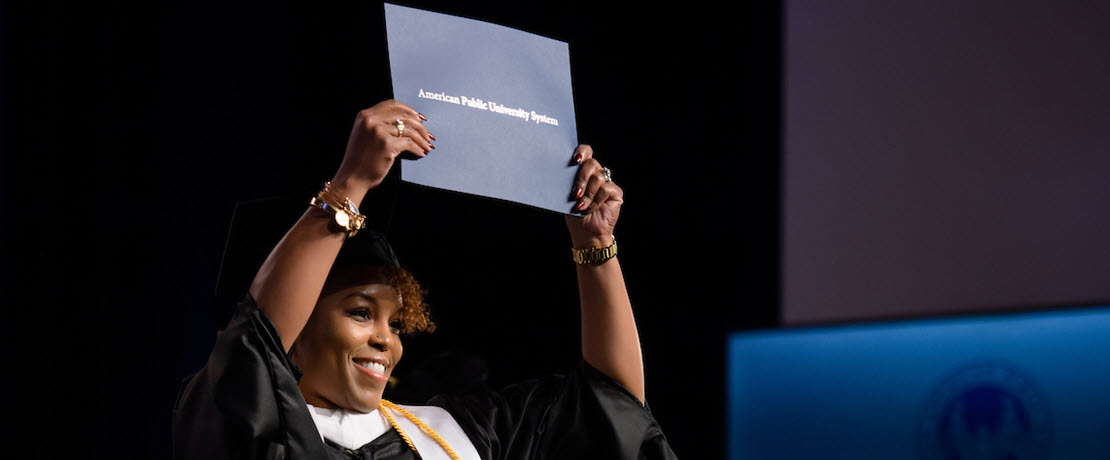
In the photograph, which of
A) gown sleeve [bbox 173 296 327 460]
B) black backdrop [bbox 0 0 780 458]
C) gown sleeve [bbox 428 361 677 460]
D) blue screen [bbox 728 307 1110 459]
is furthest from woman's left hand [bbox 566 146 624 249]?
black backdrop [bbox 0 0 780 458]

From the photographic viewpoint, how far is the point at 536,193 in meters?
1.57

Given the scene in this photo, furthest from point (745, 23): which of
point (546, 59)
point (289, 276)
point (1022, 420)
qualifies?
point (289, 276)

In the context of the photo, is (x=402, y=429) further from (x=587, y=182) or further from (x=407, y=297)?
(x=587, y=182)

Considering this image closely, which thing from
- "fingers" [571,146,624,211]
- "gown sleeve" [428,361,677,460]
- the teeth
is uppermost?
"fingers" [571,146,624,211]

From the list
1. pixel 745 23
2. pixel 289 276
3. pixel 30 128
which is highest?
pixel 745 23

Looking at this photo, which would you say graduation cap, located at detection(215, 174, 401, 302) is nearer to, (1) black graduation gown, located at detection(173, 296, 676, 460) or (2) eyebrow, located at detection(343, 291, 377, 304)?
(2) eyebrow, located at detection(343, 291, 377, 304)

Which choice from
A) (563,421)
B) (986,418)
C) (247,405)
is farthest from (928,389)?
(247,405)

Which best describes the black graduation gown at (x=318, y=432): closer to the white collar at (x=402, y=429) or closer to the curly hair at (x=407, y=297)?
the white collar at (x=402, y=429)

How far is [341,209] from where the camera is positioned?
4.69 ft

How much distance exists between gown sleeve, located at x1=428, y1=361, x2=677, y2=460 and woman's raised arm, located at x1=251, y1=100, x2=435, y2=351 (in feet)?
1.60

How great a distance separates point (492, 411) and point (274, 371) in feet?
1.79

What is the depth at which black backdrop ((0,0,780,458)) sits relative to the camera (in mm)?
2922

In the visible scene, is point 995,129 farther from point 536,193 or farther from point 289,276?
point 289,276

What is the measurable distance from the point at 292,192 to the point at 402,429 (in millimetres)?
1268
